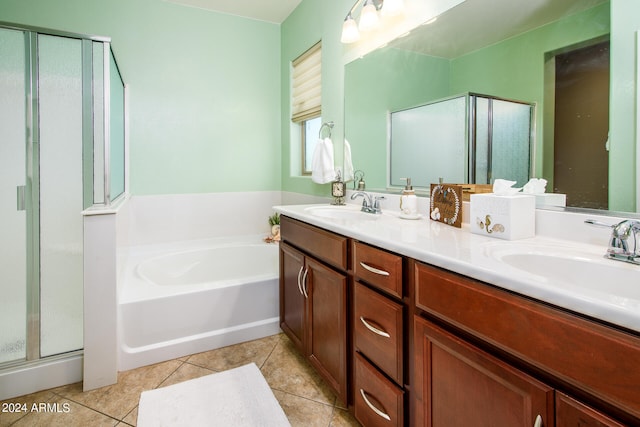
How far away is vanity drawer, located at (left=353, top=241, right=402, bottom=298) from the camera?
1.04 meters

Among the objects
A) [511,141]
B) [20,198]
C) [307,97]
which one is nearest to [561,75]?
[511,141]

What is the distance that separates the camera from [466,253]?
0.89 metres

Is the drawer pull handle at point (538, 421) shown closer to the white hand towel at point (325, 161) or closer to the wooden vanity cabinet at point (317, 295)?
the wooden vanity cabinet at point (317, 295)

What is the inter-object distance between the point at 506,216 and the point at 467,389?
55cm

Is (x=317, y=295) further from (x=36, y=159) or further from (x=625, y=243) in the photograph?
(x=36, y=159)

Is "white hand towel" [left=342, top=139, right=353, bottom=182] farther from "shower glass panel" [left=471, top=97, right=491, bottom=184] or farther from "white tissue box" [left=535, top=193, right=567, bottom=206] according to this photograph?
"white tissue box" [left=535, top=193, right=567, bottom=206]

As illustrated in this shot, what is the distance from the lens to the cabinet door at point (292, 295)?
1.75m

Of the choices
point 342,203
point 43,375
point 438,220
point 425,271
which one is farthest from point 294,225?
point 43,375

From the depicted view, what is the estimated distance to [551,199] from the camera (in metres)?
1.15

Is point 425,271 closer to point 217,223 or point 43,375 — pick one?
point 43,375

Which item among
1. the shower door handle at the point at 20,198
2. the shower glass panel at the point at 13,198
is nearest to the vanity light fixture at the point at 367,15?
the shower glass panel at the point at 13,198

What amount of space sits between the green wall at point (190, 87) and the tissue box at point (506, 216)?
244cm

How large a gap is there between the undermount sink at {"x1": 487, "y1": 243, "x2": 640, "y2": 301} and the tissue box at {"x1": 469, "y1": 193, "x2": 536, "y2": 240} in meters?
0.08

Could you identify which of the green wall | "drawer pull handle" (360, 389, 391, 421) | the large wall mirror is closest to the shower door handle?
the green wall
